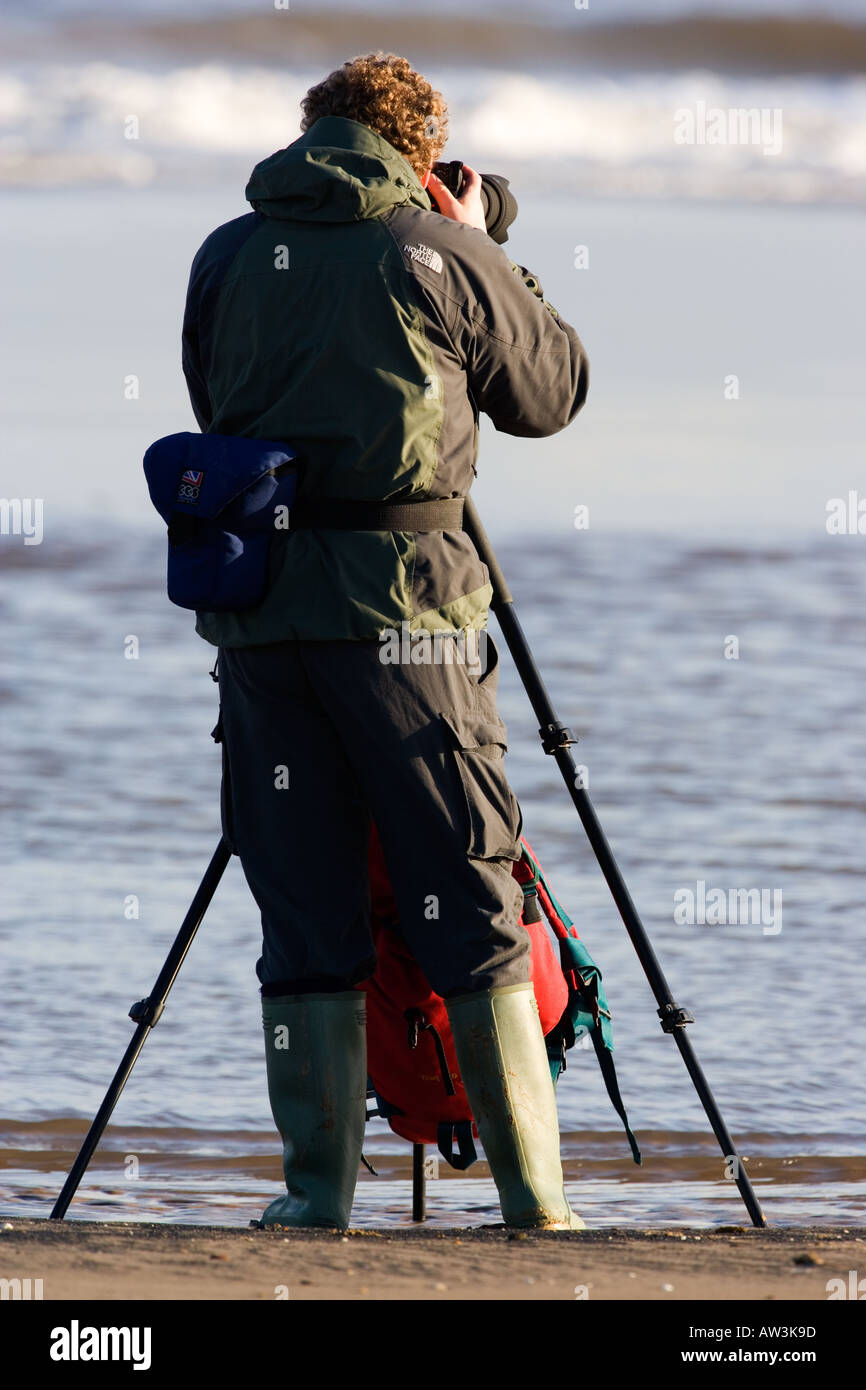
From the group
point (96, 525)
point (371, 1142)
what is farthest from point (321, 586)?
point (96, 525)

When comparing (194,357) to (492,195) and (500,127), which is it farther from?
(500,127)

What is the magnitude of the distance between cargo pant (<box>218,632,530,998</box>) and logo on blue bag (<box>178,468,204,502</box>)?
266 mm

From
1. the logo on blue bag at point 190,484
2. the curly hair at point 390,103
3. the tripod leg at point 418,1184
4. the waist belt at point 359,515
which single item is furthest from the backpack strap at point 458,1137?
the curly hair at point 390,103

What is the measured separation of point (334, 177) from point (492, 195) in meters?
0.44

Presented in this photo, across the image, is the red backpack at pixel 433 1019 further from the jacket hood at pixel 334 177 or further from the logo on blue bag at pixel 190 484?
A: the jacket hood at pixel 334 177

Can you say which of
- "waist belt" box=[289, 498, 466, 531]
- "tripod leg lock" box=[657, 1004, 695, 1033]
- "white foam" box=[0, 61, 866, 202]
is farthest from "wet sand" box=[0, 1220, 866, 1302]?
"white foam" box=[0, 61, 866, 202]

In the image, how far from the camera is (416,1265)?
270cm

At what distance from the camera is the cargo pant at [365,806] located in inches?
114

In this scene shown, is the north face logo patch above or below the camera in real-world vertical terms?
below

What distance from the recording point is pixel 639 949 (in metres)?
3.35

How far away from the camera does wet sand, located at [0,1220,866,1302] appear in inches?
101

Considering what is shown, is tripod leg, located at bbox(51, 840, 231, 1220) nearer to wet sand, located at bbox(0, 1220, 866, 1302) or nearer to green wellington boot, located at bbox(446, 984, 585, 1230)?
wet sand, located at bbox(0, 1220, 866, 1302)

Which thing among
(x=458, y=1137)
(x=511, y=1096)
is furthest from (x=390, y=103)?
(x=458, y=1137)
